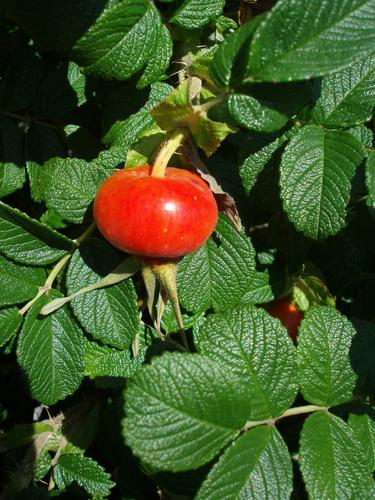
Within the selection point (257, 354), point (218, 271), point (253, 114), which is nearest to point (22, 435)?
point (218, 271)

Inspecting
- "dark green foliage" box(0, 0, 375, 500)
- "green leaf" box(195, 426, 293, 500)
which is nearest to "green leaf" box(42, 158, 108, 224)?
"dark green foliage" box(0, 0, 375, 500)

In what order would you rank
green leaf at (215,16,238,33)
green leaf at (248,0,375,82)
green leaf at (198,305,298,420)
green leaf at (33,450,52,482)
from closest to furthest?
green leaf at (248,0,375,82) < green leaf at (198,305,298,420) < green leaf at (215,16,238,33) < green leaf at (33,450,52,482)

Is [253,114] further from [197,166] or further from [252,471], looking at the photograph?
[252,471]

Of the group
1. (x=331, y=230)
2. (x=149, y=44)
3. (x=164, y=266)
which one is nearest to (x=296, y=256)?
(x=331, y=230)

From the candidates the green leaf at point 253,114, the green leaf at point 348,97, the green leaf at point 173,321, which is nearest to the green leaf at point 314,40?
the green leaf at point 253,114

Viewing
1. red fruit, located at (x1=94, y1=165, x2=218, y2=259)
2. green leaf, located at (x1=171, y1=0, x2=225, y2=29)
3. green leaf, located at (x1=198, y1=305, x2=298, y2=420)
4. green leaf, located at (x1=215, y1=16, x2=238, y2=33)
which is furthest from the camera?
green leaf, located at (x1=215, y1=16, x2=238, y2=33)

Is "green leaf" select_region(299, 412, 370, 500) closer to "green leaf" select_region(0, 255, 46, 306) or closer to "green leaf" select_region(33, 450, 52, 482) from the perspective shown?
"green leaf" select_region(0, 255, 46, 306)
